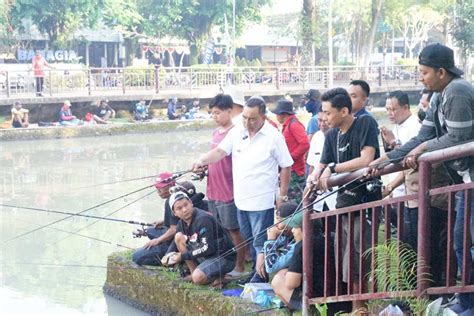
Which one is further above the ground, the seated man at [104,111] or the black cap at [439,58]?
the black cap at [439,58]

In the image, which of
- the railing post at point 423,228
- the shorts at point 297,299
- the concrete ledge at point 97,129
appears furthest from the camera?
the concrete ledge at point 97,129

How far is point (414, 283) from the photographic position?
3.97 meters

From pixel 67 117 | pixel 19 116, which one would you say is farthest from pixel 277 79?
pixel 19 116

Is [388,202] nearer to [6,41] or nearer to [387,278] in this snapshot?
[387,278]

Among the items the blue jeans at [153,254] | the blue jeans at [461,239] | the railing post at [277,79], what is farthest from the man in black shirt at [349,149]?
the railing post at [277,79]

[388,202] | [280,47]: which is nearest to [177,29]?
[280,47]

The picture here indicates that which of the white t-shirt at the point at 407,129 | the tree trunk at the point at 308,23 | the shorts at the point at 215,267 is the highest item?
the tree trunk at the point at 308,23

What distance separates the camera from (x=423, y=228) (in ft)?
12.5

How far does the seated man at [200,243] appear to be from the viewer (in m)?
5.87

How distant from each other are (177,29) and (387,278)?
108 feet

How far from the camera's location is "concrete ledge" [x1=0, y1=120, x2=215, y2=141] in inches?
805

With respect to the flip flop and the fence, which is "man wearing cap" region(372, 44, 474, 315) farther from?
the flip flop

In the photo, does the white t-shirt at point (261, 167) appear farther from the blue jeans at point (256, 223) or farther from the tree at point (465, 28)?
the tree at point (465, 28)

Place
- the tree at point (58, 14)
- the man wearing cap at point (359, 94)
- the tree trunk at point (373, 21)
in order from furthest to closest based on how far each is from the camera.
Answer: the tree trunk at point (373, 21) < the tree at point (58, 14) < the man wearing cap at point (359, 94)
